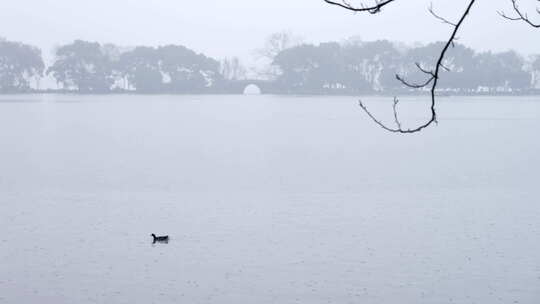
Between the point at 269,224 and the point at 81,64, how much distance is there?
111404 millimetres

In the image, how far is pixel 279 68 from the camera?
129m

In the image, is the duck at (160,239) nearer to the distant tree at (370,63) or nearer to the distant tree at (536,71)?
the distant tree at (370,63)

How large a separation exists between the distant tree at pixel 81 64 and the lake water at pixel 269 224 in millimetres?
85103

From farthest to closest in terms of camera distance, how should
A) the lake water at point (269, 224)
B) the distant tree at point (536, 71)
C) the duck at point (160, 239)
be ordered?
the distant tree at point (536, 71)
the duck at point (160, 239)
the lake water at point (269, 224)

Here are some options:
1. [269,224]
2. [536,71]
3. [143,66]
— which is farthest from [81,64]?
[269,224]

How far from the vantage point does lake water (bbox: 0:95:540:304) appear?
14.8 metres

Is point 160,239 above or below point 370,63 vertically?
below

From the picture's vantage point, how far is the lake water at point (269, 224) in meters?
14.8

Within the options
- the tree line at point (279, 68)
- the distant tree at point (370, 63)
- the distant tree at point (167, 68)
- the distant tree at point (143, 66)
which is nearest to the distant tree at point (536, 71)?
the tree line at point (279, 68)

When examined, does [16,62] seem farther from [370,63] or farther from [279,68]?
[370,63]

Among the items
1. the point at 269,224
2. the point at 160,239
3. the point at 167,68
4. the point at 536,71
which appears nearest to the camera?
the point at 160,239

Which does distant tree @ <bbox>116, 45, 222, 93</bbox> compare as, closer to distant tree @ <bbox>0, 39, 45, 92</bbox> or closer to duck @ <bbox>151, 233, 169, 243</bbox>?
distant tree @ <bbox>0, 39, 45, 92</bbox>

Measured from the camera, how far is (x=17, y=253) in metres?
17.0

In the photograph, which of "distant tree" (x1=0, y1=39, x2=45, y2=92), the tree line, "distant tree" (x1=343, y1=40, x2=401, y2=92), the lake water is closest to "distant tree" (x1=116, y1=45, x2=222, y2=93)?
the tree line
